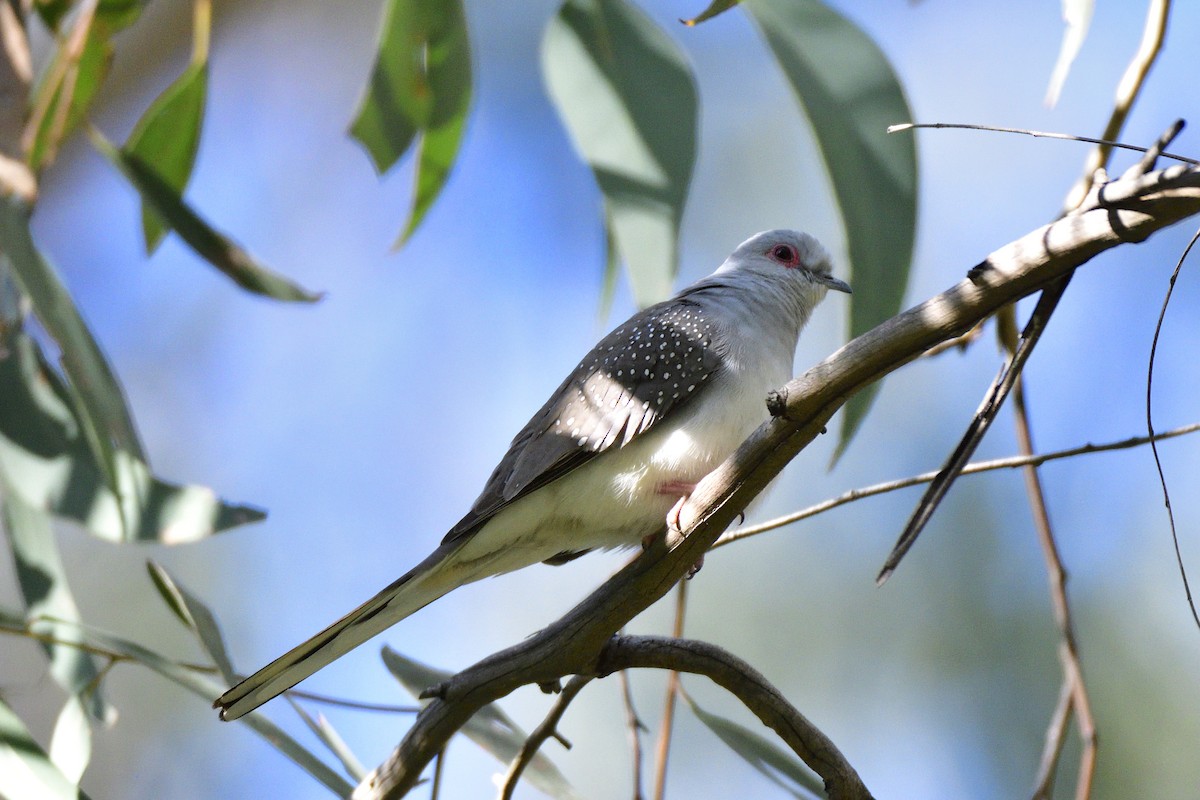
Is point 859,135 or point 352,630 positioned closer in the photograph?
point 352,630

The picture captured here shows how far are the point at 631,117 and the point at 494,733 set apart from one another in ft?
4.97

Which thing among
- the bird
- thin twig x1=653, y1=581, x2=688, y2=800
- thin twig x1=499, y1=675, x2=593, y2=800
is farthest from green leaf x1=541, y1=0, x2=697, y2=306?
thin twig x1=499, y1=675, x2=593, y2=800

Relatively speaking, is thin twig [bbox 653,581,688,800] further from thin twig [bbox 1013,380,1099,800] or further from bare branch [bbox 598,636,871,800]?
thin twig [bbox 1013,380,1099,800]

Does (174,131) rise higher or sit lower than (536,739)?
higher

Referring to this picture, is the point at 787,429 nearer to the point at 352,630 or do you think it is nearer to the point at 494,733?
the point at 352,630

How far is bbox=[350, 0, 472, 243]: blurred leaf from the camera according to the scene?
3029 millimetres

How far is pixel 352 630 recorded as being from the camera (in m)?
2.04

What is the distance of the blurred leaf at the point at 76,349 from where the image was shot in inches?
86.7

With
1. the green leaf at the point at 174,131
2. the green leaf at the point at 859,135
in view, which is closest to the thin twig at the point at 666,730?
the green leaf at the point at 859,135

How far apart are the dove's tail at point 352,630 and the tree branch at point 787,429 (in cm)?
25

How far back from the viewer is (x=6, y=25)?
9.77ft

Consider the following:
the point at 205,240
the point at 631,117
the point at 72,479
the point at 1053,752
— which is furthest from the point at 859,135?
the point at 72,479

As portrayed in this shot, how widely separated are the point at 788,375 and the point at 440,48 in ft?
4.19

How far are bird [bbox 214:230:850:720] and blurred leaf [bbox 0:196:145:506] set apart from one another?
670mm
